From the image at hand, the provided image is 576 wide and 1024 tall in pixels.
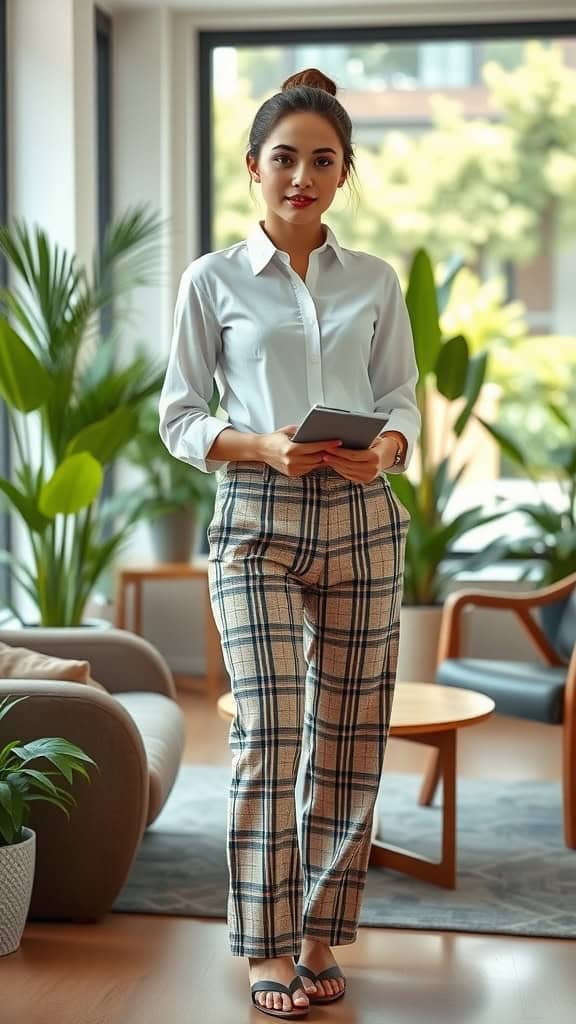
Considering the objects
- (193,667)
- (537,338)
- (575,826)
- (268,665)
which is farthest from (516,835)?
(537,338)

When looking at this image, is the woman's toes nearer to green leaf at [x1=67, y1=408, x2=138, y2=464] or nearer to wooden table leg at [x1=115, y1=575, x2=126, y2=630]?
green leaf at [x1=67, y1=408, x2=138, y2=464]

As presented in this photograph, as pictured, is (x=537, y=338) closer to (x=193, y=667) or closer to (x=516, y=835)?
(x=193, y=667)

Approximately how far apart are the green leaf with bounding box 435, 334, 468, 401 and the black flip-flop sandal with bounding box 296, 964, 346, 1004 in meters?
2.74

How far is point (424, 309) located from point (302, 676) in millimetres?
2705

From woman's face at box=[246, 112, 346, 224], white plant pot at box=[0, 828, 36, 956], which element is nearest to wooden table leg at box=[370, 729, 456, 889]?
white plant pot at box=[0, 828, 36, 956]

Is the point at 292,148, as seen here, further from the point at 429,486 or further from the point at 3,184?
the point at 429,486

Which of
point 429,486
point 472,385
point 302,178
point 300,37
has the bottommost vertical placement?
point 429,486

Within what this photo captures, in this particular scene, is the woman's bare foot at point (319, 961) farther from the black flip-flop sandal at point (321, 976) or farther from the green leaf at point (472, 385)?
the green leaf at point (472, 385)

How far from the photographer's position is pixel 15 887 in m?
2.68

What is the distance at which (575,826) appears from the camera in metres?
3.53

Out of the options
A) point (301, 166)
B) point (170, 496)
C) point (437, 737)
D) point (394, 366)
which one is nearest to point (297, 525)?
point (394, 366)

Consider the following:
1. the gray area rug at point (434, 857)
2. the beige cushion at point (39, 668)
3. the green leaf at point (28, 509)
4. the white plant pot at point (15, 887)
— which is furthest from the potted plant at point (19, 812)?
the green leaf at point (28, 509)

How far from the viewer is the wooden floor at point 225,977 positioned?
2449 mm

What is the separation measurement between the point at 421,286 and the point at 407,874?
88.6 inches
